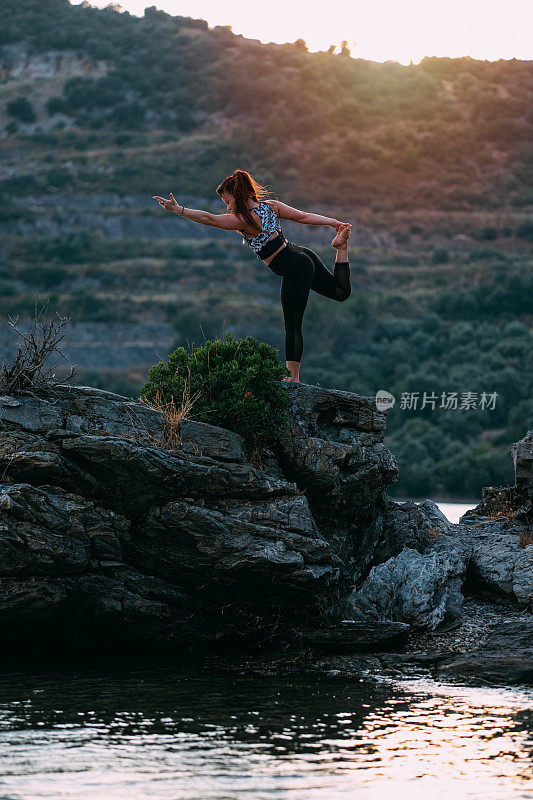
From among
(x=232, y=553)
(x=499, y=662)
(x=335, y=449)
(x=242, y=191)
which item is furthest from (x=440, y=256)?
(x=499, y=662)

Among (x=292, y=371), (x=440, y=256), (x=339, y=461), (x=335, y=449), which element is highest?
(x=440, y=256)

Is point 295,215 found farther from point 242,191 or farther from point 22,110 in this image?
point 22,110

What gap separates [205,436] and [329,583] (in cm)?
235

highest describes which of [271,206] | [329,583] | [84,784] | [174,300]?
[174,300]

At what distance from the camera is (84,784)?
24.6ft

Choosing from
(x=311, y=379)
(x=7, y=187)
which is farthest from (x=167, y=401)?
(x=7, y=187)

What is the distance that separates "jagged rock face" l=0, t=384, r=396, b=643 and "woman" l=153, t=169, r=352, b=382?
267cm

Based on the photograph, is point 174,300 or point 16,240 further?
point 16,240

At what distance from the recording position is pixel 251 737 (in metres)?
8.73

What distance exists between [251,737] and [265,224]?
7.77 meters

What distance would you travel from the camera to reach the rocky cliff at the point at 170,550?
1155 cm

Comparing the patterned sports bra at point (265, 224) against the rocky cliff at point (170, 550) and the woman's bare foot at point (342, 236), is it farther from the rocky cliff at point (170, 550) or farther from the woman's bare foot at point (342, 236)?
the rocky cliff at point (170, 550)

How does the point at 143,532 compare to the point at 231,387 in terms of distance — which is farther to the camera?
the point at 231,387

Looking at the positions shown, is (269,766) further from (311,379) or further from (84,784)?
(311,379)
